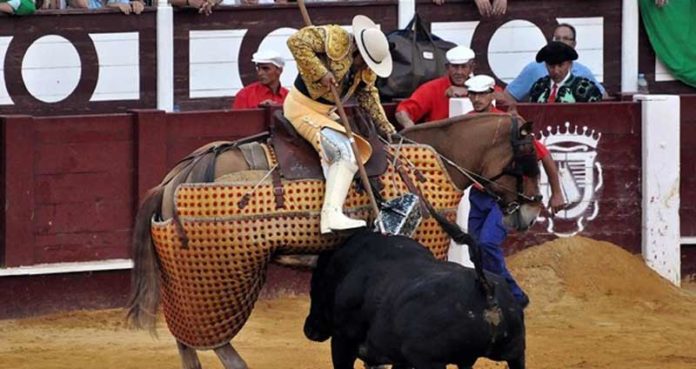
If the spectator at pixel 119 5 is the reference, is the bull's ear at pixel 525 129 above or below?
below

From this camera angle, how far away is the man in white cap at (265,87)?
11.6 m

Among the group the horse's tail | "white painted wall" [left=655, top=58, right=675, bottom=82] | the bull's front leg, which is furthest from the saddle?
"white painted wall" [left=655, top=58, right=675, bottom=82]

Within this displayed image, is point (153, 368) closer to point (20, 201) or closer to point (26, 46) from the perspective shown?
point (20, 201)

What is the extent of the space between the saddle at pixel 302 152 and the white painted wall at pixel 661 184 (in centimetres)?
343

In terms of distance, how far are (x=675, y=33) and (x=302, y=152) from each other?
5.18 meters

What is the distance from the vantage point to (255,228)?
8.86 metres

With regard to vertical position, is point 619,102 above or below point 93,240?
above

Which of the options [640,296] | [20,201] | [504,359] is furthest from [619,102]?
[504,359]

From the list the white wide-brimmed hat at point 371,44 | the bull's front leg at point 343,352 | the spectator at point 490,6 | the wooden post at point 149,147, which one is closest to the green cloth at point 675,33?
the spectator at point 490,6

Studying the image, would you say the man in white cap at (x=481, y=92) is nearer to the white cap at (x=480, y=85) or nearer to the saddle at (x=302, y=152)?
the white cap at (x=480, y=85)

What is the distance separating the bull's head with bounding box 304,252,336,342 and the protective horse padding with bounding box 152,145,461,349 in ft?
1.59

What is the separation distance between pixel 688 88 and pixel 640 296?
2.45 meters

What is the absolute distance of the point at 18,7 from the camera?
1242 cm

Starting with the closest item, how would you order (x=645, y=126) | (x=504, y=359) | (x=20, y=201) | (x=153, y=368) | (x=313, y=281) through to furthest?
(x=504, y=359) → (x=313, y=281) → (x=153, y=368) → (x=20, y=201) → (x=645, y=126)
